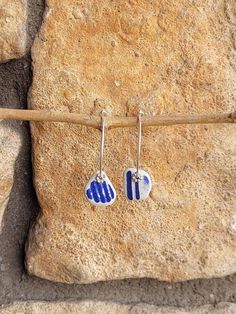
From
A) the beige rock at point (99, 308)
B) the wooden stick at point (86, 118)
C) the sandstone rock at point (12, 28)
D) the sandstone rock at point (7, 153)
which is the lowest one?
the beige rock at point (99, 308)

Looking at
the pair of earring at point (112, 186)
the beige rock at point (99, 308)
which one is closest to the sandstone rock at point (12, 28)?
the pair of earring at point (112, 186)

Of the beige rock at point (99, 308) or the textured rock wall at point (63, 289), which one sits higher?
the textured rock wall at point (63, 289)

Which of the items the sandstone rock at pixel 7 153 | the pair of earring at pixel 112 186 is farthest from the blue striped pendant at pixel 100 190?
the sandstone rock at pixel 7 153

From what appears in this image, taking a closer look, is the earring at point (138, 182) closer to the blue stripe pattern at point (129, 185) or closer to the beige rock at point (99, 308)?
the blue stripe pattern at point (129, 185)

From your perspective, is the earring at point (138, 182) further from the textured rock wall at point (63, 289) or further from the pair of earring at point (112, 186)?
the textured rock wall at point (63, 289)

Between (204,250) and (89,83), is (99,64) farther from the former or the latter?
(204,250)

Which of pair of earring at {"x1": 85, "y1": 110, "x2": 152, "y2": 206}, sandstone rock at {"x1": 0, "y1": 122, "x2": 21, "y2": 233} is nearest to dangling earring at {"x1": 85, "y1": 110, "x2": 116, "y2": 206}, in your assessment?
pair of earring at {"x1": 85, "y1": 110, "x2": 152, "y2": 206}

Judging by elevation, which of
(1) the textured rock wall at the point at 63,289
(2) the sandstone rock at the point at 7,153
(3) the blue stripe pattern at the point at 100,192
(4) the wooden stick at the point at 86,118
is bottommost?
(1) the textured rock wall at the point at 63,289

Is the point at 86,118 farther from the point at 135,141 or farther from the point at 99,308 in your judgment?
the point at 99,308
